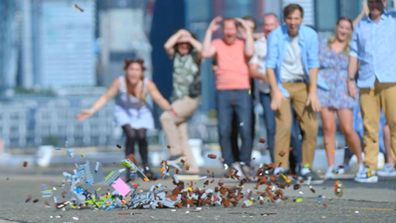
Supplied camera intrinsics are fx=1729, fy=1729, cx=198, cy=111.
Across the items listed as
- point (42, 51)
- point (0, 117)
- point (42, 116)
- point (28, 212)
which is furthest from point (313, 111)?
point (42, 51)

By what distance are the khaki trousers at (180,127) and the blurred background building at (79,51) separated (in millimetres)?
2603

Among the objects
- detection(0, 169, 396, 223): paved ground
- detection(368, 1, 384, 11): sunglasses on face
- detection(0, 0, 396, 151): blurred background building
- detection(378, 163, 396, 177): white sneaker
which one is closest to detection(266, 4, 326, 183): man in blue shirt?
detection(368, 1, 384, 11): sunglasses on face

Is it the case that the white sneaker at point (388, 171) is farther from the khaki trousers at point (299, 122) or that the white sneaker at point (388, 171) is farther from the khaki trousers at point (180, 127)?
the khaki trousers at point (180, 127)

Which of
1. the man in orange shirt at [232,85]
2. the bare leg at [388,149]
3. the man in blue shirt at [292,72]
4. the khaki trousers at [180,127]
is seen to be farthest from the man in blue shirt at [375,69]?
the khaki trousers at [180,127]

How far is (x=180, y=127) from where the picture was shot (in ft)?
54.2

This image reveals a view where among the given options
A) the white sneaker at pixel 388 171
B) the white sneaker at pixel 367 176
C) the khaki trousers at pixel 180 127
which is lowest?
the white sneaker at pixel 388 171

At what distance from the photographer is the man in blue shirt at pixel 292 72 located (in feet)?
44.9

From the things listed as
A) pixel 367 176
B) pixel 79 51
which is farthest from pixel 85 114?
pixel 79 51

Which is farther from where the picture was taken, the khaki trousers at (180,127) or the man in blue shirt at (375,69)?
the khaki trousers at (180,127)

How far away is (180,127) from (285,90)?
2.90 m

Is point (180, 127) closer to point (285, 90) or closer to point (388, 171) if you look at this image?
point (388, 171)

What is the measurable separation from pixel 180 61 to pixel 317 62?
2597mm

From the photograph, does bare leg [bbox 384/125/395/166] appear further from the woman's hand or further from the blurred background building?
the blurred background building

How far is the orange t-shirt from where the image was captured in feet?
49.5
